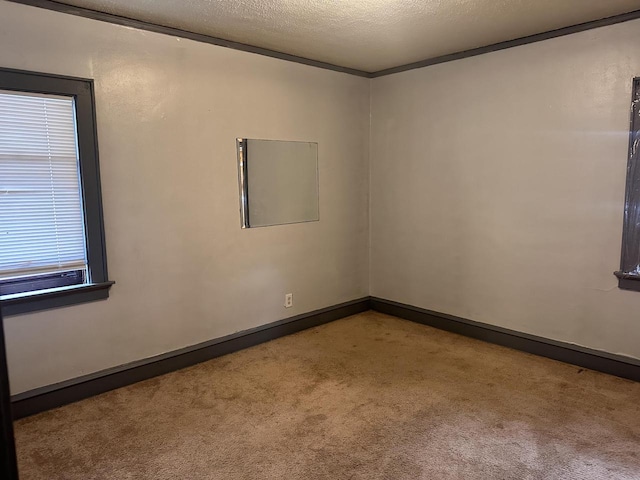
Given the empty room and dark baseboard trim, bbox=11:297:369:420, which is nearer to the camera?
the empty room

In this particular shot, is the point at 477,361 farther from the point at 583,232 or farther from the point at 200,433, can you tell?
the point at 200,433

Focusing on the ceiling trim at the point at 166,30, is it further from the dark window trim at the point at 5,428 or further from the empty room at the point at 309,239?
the dark window trim at the point at 5,428

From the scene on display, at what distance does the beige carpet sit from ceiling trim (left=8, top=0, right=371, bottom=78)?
242cm

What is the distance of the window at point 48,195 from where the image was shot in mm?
2566

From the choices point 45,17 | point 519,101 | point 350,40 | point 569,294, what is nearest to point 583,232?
point 569,294

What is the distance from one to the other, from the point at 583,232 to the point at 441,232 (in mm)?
1173

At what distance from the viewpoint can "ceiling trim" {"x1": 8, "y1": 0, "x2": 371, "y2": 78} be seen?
2641 millimetres

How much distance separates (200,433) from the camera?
2.51 m

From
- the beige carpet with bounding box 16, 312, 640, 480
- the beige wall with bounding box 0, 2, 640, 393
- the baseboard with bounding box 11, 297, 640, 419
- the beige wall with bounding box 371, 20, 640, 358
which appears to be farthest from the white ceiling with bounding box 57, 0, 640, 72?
the beige carpet with bounding box 16, 312, 640, 480

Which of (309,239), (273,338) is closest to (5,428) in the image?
(273,338)

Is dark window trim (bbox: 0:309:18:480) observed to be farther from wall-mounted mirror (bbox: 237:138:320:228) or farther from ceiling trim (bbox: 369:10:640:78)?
ceiling trim (bbox: 369:10:640:78)

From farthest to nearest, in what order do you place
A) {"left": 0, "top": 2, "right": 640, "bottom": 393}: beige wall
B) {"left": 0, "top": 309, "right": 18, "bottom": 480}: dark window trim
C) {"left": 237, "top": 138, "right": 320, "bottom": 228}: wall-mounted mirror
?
{"left": 237, "top": 138, "right": 320, "bottom": 228}: wall-mounted mirror
{"left": 0, "top": 2, "right": 640, "bottom": 393}: beige wall
{"left": 0, "top": 309, "right": 18, "bottom": 480}: dark window trim

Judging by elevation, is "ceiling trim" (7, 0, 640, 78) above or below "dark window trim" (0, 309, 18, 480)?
above

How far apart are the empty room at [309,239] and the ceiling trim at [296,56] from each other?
0.05 ft
